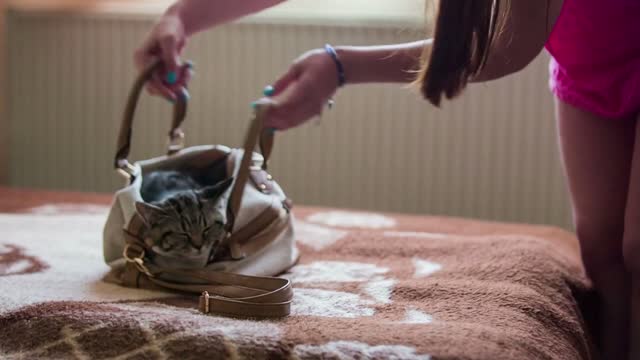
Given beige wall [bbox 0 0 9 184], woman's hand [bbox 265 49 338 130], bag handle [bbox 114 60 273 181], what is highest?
woman's hand [bbox 265 49 338 130]

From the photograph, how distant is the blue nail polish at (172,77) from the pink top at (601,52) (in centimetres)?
54

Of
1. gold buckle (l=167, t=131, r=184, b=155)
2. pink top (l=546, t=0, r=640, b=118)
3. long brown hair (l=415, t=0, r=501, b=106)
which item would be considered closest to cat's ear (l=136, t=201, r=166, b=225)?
gold buckle (l=167, t=131, r=184, b=155)

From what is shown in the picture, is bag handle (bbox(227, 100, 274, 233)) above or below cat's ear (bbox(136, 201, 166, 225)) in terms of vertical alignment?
above

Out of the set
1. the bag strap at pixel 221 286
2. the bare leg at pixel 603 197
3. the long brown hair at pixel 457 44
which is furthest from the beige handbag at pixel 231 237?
the bare leg at pixel 603 197

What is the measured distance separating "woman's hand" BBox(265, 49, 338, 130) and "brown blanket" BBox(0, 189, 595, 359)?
222 mm

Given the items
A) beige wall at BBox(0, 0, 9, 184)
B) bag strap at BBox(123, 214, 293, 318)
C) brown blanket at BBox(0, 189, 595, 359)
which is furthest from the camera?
beige wall at BBox(0, 0, 9, 184)

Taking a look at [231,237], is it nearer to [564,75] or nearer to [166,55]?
[166,55]

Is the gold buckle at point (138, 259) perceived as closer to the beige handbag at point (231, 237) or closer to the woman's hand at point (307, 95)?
the beige handbag at point (231, 237)

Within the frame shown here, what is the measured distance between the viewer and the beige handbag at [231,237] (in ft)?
3.31

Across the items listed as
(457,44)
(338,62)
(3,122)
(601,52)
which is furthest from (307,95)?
(3,122)

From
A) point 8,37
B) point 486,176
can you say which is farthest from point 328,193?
point 8,37

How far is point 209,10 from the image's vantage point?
4.20 feet

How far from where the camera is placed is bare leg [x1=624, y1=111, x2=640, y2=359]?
1174 millimetres

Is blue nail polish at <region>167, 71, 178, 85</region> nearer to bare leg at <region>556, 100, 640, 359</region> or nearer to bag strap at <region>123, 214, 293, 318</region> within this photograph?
bag strap at <region>123, 214, 293, 318</region>
